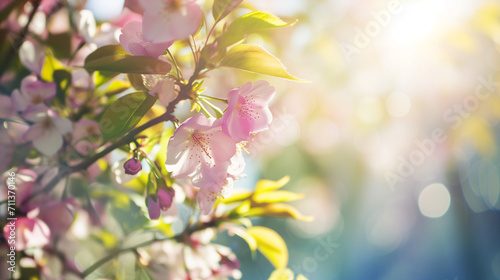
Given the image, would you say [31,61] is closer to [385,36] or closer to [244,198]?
[244,198]

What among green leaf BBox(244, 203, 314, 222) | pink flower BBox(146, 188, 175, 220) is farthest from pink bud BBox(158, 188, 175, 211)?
green leaf BBox(244, 203, 314, 222)

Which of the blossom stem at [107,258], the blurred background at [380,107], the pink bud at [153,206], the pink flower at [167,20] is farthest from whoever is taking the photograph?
the blurred background at [380,107]

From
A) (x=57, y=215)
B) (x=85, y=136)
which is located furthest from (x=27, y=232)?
(x=85, y=136)

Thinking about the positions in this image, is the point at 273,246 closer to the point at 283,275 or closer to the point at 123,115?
the point at 283,275

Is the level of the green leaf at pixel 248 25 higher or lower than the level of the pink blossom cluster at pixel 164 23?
higher

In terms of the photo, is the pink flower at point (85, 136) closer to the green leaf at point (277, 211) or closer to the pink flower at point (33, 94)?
the pink flower at point (33, 94)

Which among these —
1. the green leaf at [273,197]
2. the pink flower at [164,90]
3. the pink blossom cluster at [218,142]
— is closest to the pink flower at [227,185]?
the pink blossom cluster at [218,142]

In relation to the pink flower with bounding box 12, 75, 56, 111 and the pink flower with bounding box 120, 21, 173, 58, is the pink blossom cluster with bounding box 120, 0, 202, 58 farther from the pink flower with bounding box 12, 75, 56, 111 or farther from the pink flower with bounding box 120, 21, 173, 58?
the pink flower with bounding box 12, 75, 56, 111

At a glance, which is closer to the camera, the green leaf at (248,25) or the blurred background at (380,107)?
the green leaf at (248,25)
